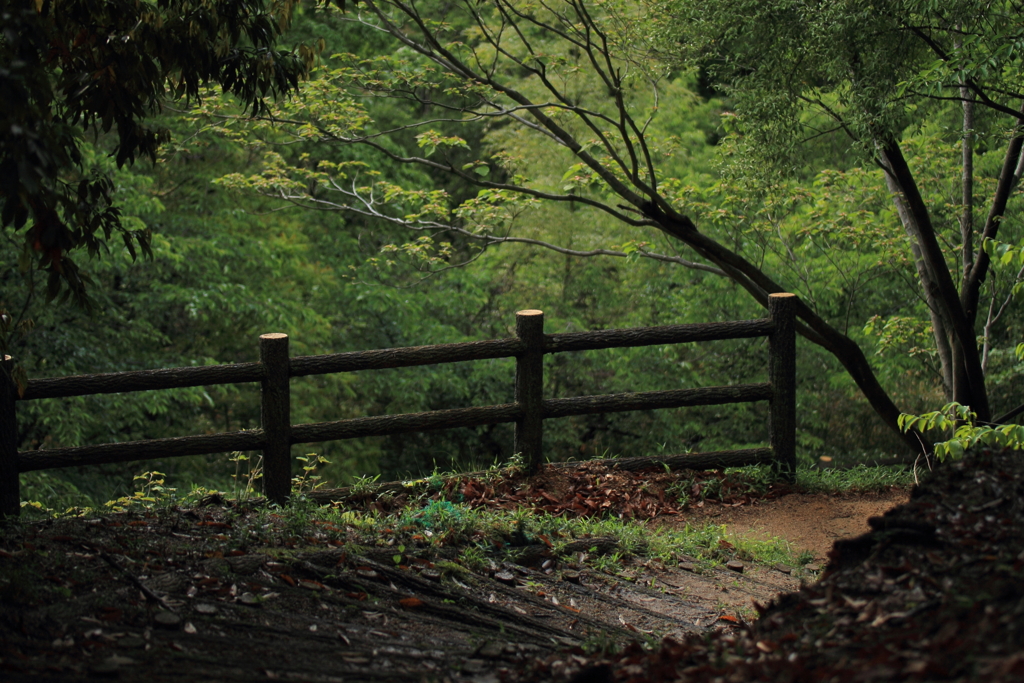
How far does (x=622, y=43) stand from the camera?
26.7 feet

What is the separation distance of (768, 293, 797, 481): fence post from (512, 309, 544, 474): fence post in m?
1.76

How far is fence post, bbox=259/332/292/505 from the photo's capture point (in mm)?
5613

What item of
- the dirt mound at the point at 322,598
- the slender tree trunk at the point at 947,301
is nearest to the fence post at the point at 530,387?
the dirt mound at the point at 322,598

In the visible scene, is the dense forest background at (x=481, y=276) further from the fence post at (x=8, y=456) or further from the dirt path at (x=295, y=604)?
the dirt path at (x=295, y=604)

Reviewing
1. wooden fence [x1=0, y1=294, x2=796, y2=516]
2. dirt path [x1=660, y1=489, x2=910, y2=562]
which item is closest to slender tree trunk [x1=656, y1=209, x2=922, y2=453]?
wooden fence [x1=0, y1=294, x2=796, y2=516]

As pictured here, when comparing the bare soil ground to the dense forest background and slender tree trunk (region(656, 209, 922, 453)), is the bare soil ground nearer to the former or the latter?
slender tree trunk (region(656, 209, 922, 453))

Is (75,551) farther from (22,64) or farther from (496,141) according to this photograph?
(496,141)

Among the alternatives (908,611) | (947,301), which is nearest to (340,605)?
(908,611)

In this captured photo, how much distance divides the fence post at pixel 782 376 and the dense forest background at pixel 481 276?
2143mm

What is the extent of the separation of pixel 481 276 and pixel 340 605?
9767 millimetres

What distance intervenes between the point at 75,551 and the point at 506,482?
2.86 meters

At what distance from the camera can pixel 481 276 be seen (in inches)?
524

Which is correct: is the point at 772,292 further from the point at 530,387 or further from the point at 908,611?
the point at 908,611

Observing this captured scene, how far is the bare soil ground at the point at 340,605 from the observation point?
9.87ft
